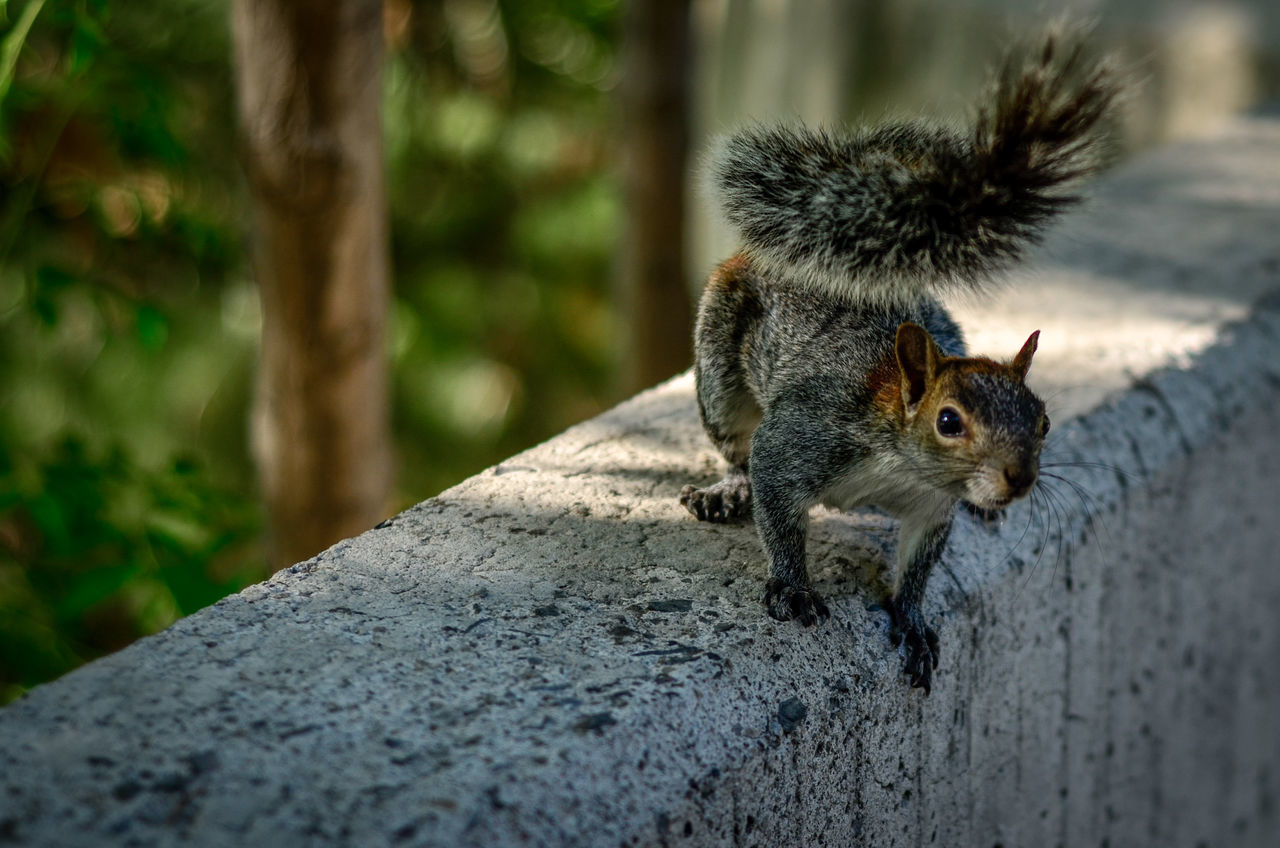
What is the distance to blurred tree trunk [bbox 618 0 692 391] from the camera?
13.5 ft

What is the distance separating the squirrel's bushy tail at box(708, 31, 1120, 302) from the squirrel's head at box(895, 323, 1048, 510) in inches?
7.0

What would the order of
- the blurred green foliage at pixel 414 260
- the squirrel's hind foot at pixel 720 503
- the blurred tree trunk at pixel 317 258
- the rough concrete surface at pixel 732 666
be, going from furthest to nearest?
the blurred green foliage at pixel 414 260, the blurred tree trunk at pixel 317 258, the squirrel's hind foot at pixel 720 503, the rough concrete surface at pixel 732 666

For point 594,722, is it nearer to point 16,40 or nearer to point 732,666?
point 732,666

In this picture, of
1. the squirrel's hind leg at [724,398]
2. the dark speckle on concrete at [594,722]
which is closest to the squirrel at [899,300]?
the squirrel's hind leg at [724,398]

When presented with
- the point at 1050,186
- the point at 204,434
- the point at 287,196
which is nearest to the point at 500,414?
the point at 204,434

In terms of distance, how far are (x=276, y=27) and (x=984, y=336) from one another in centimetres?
166

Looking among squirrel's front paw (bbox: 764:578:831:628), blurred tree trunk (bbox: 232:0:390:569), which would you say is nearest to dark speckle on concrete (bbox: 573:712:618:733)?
squirrel's front paw (bbox: 764:578:831:628)

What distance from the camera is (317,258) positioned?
8.59ft

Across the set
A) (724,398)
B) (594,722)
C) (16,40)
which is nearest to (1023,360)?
(724,398)

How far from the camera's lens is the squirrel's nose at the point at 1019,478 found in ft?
4.71

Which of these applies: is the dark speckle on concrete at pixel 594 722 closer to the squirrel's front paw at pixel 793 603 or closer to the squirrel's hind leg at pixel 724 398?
the squirrel's front paw at pixel 793 603

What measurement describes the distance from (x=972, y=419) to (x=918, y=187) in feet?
1.14

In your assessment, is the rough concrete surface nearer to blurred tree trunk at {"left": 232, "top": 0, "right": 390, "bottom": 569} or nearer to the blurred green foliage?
blurred tree trunk at {"left": 232, "top": 0, "right": 390, "bottom": 569}

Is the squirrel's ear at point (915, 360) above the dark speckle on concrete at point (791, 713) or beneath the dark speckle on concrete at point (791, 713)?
above
